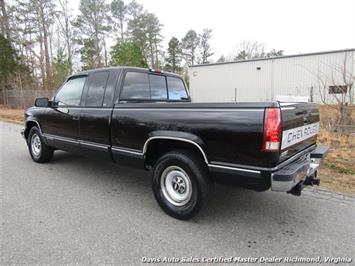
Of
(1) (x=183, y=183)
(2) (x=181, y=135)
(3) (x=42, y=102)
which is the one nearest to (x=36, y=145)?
(3) (x=42, y=102)

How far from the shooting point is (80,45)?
3503cm

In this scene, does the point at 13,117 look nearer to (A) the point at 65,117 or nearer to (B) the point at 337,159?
(A) the point at 65,117

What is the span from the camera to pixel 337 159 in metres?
5.77

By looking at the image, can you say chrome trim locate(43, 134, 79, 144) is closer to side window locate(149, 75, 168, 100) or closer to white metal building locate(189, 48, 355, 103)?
side window locate(149, 75, 168, 100)

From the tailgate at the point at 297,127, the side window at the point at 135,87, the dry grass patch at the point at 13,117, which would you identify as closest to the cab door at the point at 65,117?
the side window at the point at 135,87

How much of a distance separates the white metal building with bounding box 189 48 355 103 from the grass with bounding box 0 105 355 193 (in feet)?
31.9

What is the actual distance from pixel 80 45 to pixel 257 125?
36550 millimetres

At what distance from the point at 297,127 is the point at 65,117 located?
12.6 feet

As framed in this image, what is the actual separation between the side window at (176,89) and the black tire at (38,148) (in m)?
2.88

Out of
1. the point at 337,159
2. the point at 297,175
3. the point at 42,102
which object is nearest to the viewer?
the point at 297,175

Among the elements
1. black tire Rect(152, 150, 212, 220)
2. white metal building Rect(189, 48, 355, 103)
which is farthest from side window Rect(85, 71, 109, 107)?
white metal building Rect(189, 48, 355, 103)

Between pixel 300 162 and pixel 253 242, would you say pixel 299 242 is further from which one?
pixel 300 162

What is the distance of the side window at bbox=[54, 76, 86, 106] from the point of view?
15.9 feet

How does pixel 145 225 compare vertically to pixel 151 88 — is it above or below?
below
